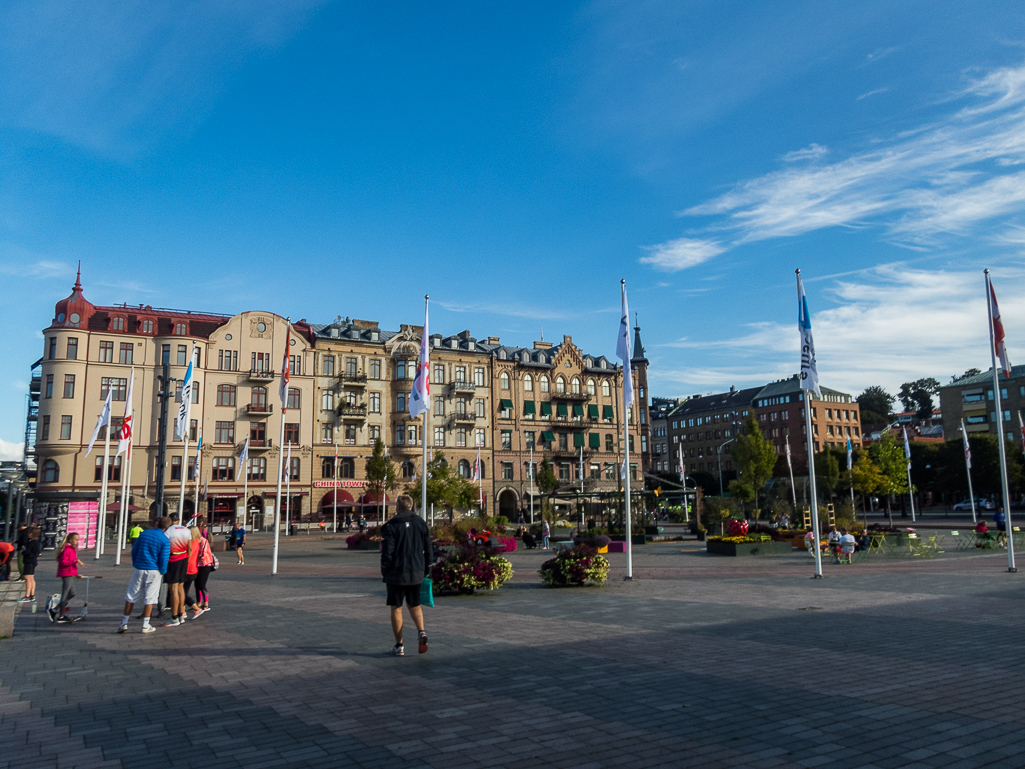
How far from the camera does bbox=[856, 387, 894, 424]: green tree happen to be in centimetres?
13512

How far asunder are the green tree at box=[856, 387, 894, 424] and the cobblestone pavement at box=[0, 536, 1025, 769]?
13189cm

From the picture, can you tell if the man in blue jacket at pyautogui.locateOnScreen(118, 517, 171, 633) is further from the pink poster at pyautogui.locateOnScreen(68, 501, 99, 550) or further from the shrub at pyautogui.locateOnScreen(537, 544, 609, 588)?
the pink poster at pyautogui.locateOnScreen(68, 501, 99, 550)

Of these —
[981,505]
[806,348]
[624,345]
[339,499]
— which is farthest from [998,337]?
[981,505]

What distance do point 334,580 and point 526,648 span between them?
41.6 feet

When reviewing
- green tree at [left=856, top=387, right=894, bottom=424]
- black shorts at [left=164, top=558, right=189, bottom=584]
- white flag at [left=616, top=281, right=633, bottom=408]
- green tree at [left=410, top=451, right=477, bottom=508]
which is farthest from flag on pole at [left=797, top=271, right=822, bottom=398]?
green tree at [left=856, top=387, right=894, bottom=424]

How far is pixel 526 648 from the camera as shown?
9867mm

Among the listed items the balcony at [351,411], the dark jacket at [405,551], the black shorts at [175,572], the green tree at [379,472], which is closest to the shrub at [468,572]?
the black shorts at [175,572]

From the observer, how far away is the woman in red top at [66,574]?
13.2 metres

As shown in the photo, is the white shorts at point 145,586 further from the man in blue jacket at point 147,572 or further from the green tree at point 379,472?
the green tree at point 379,472

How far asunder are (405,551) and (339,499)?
186 feet

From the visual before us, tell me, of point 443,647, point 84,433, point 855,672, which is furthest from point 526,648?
point 84,433

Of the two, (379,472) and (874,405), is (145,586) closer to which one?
(379,472)

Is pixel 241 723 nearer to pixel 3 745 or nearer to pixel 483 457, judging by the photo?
pixel 3 745

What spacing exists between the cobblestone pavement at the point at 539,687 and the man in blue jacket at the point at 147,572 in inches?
15.9
